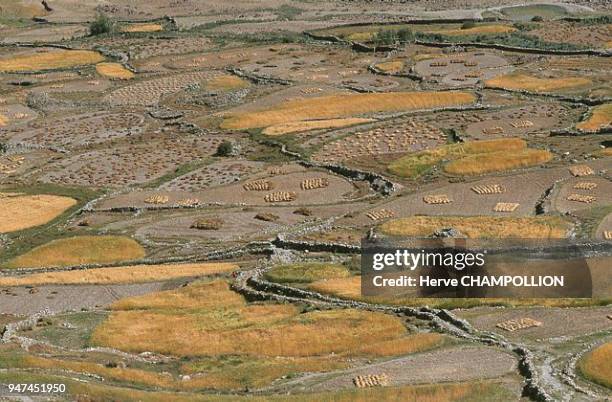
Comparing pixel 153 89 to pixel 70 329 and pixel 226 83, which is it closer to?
pixel 226 83

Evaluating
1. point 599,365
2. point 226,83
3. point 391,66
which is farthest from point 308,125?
point 599,365

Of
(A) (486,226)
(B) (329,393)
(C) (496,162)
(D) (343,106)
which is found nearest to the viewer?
(B) (329,393)

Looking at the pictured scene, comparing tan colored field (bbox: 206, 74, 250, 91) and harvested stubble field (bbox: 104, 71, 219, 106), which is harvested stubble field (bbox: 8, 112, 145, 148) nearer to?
harvested stubble field (bbox: 104, 71, 219, 106)

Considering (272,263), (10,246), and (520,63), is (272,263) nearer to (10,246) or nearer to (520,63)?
(10,246)

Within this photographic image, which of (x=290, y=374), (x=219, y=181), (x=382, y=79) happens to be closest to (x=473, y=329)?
(x=290, y=374)

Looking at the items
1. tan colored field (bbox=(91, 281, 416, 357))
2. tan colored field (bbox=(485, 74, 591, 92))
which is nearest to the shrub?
tan colored field (bbox=(485, 74, 591, 92))

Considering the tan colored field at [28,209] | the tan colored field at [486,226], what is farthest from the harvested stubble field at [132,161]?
the tan colored field at [486,226]

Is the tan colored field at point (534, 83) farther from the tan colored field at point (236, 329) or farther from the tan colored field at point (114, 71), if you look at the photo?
the tan colored field at point (236, 329)
